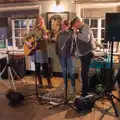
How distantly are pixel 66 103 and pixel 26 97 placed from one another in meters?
0.85

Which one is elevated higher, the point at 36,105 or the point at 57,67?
the point at 57,67

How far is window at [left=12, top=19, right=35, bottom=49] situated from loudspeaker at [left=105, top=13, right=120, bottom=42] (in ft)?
9.89

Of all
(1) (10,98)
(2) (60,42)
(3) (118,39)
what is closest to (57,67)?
(2) (60,42)

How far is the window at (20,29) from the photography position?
5689 millimetres

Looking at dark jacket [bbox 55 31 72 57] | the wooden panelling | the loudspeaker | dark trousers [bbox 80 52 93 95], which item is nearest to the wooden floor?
dark trousers [bbox 80 52 93 95]

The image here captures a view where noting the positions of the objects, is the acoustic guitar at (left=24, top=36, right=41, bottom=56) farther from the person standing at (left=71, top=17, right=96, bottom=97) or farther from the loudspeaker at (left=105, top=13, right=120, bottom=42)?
the loudspeaker at (left=105, top=13, right=120, bottom=42)

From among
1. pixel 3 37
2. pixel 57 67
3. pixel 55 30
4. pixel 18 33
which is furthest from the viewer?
pixel 18 33

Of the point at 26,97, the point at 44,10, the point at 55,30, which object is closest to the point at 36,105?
the point at 26,97

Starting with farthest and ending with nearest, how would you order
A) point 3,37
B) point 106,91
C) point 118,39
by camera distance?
point 3,37 → point 106,91 → point 118,39

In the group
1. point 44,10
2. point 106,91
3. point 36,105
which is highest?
point 44,10

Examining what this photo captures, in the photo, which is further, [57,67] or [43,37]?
[57,67]

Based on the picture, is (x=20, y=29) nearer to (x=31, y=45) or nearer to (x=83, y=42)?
(x=31, y=45)

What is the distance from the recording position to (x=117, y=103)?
140 inches

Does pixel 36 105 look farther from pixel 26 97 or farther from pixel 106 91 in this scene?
pixel 106 91
